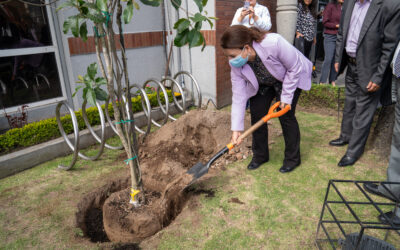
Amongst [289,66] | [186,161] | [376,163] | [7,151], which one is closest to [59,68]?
[7,151]

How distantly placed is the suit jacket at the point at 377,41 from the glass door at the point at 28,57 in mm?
4403

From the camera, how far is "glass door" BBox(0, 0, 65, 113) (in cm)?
411

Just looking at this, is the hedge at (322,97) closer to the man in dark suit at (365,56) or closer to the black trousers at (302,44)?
the black trousers at (302,44)

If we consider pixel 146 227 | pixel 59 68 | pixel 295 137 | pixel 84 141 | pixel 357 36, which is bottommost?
pixel 146 227

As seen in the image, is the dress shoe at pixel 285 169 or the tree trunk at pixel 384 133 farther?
the tree trunk at pixel 384 133

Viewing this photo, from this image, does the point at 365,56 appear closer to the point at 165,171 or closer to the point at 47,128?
the point at 165,171

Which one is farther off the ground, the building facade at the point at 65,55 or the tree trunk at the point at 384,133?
the building facade at the point at 65,55

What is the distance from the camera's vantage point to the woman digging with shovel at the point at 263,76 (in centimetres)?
249

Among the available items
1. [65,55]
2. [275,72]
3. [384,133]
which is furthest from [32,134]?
[384,133]

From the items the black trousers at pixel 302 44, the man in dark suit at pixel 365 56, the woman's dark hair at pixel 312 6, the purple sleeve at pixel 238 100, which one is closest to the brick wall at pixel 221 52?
the woman's dark hair at pixel 312 6

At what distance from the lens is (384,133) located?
11.6 ft

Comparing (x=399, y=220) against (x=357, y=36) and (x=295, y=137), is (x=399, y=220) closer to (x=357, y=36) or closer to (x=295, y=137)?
(x=295, y=137)

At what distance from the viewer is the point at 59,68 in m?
4.62

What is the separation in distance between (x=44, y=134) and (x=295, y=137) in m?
3.45
